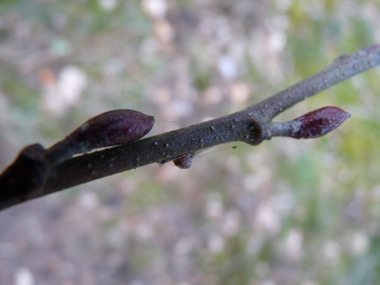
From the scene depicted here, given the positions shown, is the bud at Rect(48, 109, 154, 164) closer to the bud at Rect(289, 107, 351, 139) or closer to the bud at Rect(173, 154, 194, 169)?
the bud at Rect(173, 154, 194, 169)

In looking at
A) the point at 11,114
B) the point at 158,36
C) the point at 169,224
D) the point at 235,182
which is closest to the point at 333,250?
the point at 235,182

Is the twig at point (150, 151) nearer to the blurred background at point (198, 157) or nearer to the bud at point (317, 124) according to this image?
the bud at point (317, 124)

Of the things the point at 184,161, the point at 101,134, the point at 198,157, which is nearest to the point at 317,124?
the point at 184,161

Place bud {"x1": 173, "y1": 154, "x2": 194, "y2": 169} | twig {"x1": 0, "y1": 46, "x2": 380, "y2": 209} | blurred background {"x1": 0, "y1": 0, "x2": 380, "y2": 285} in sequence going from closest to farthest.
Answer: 1. twig {"x1": 0, "y1": 46, "x2": 380, "y2": 209}
2. bud {"x1": 173, "y1": 154, "x2": 194, "y2": 169}
3. blurred background {"x1": 0, "y1": 0, "x2": 380, "y2": 285}

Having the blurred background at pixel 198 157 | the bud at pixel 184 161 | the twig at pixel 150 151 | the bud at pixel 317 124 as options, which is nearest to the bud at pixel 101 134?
the twig at pixel 150 151

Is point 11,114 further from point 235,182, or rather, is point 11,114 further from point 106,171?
point 106,171

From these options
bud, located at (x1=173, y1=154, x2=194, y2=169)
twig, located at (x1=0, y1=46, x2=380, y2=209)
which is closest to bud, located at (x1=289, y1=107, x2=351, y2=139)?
twig, located at (x1=0, y1=46, x2=380, y2=209)

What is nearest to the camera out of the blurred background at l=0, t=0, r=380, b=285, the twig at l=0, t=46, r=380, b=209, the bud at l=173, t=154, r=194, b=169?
the twig at l=0, t=46, r=380, b=209

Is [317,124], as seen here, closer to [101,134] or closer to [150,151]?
[150,151]
